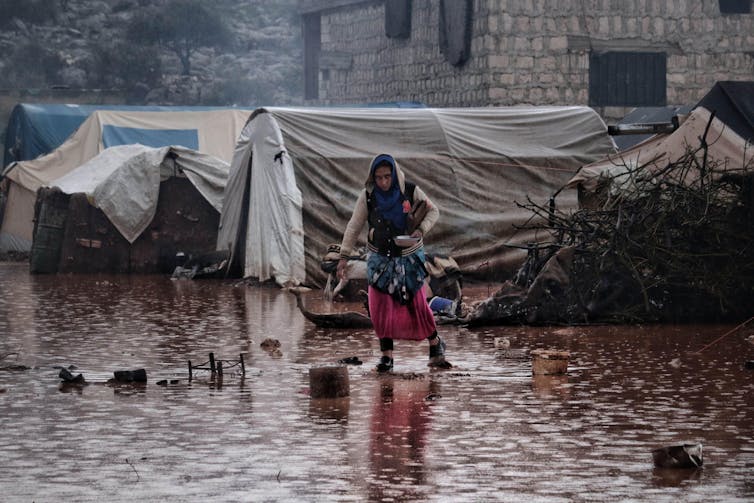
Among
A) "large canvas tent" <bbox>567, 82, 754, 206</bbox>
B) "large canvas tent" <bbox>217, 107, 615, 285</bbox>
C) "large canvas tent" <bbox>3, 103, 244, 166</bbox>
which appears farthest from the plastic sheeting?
"large canvas tent" <bbox>3, 103, 244, 166</bbox>

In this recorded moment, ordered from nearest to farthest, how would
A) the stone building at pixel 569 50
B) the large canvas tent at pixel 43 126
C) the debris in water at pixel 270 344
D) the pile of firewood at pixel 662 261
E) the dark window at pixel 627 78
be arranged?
the debris in water at pixel 270 344 → the pile of firewood at pixel 662 261 → the large canvas tent at pixel 43 126 → the stone building at pixel 569 50 → the dark window at pixel 627 78

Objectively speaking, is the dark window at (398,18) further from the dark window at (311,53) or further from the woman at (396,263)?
the woman at (396,263)

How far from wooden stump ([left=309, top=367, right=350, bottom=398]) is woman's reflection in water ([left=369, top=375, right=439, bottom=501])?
23cm

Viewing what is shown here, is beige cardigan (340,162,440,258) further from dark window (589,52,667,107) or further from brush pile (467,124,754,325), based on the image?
dark window (589,52,667,107)

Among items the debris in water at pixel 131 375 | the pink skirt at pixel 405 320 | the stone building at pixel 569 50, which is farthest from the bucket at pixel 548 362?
the stone building at pixel 569 50

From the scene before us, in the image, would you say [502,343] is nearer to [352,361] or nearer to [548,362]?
[352,361]

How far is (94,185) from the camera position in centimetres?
2166

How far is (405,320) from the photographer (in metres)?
9.91

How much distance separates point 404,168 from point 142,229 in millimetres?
4418

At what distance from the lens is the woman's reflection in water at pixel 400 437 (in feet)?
18.7

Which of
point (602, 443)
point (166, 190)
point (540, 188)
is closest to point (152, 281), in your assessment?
point (166, 190)

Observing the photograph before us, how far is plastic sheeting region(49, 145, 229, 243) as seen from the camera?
2103cm

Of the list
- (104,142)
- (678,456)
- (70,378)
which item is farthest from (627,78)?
(678,456)

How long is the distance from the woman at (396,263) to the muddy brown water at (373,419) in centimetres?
28
